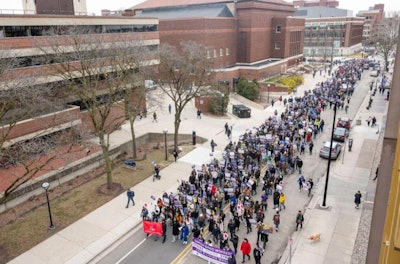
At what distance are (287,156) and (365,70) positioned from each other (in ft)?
218

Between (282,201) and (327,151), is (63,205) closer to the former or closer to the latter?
(282,201)

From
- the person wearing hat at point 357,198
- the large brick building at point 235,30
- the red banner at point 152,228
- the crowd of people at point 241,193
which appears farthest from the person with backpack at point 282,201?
the large brick building at point 235,30

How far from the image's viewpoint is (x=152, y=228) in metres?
17.5

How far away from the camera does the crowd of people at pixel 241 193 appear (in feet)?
55.5

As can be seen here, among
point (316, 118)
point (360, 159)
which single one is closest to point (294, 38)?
point (316, 118)

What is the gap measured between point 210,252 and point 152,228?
12.3 ft

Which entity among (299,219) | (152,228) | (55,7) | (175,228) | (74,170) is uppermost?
(55,7)

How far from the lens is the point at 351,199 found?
20.9 m

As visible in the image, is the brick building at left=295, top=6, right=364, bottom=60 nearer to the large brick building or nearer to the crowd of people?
the large brick building

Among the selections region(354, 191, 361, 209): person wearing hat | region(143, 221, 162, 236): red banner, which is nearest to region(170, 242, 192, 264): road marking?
region(143, 221, 162, 236): red banner

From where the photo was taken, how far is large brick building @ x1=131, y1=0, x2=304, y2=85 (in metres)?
57.5

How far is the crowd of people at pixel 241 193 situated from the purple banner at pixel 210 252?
1.67 feet

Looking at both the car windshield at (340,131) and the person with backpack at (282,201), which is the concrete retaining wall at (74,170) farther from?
the person with backpack at (282,201)

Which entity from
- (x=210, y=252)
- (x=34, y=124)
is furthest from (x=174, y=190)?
(x=34, y=124)
